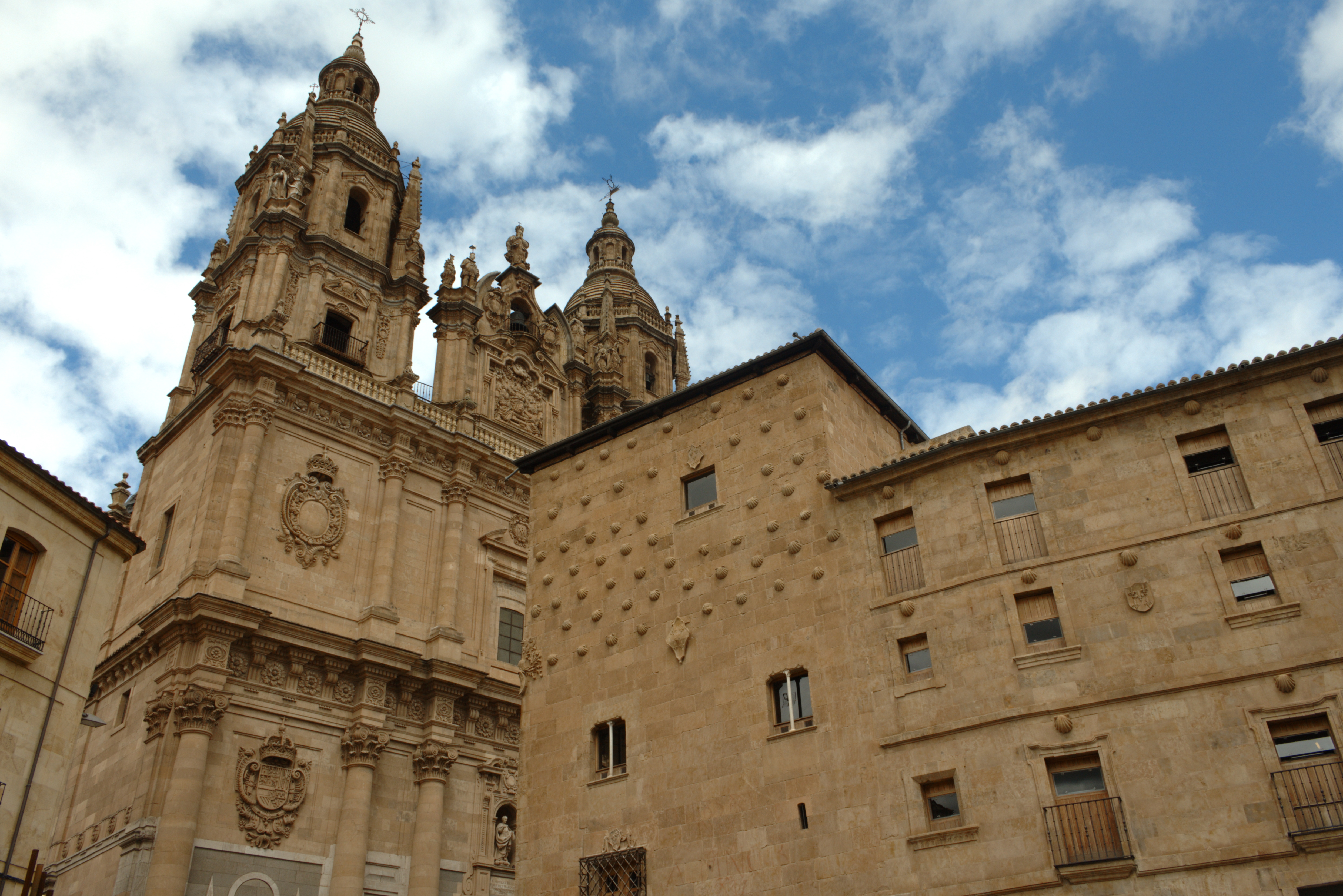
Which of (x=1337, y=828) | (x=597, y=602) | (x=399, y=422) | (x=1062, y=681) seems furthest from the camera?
(x=399, y=422)

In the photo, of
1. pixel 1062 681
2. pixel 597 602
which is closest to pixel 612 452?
pixel 597 602

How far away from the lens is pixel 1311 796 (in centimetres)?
1395

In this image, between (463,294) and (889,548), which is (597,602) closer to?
(889,548)

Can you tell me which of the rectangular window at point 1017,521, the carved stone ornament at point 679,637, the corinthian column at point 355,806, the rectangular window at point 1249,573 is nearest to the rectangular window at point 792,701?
the carved stone ornament at point 679,637

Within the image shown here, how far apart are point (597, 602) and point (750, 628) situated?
3.87m

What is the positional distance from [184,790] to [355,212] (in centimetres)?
2193

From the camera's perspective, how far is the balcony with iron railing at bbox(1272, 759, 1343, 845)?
1366 centimetres

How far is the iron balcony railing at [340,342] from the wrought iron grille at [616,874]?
20.1 meters

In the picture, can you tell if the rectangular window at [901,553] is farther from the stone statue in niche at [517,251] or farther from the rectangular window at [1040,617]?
the stone statue in niche at [517,251]

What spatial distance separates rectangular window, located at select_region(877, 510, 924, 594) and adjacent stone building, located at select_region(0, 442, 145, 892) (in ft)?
46.0

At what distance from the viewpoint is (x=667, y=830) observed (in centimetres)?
1848

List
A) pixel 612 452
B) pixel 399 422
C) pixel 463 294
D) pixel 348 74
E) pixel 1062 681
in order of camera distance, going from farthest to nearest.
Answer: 1. pixel 348 74
2. pixel 463 294
3. pixel 399 422
4. pixel 612 452
5. pixel 1062 681

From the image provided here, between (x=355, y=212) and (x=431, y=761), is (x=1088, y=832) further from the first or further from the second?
(x=355, y=212)

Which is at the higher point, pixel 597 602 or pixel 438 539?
pixel 438 539
